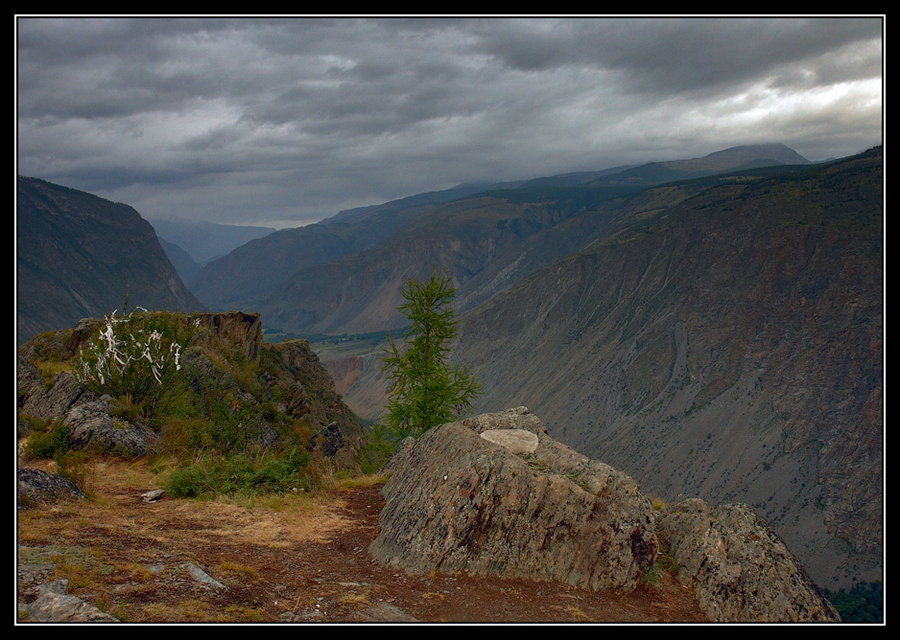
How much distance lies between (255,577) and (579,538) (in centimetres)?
527

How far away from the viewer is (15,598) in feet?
20.9

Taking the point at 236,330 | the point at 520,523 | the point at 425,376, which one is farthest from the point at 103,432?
the point at 236,330

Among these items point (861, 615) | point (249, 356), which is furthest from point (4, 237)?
point (861, 615)

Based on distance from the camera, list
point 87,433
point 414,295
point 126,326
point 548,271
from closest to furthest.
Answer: point 87,433 → point 126,326 → point 414,295 → point 548,271

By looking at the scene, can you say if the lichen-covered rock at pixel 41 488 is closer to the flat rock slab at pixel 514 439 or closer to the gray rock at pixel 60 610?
the gray rock at pixel 60 610

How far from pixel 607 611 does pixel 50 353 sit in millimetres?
26231

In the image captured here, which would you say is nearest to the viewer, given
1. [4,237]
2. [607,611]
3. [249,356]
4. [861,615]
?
[4,237]

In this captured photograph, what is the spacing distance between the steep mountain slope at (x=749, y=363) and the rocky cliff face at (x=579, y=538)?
91462 millimetres

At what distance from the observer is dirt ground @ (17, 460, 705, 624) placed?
734 cm

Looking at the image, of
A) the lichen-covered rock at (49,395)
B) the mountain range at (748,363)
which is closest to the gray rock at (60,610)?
the lichen-covered rock at (49,395)

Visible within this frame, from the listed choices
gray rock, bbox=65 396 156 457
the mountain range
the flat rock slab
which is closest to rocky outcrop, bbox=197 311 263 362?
gray rock, bbox=65 396 156 457

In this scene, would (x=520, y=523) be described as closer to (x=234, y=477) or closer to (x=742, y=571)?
(x=742, y=571)

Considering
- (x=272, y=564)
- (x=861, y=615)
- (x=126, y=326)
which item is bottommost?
(x=861, y=615)

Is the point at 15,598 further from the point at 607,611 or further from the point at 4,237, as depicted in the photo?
the point at 607,611
